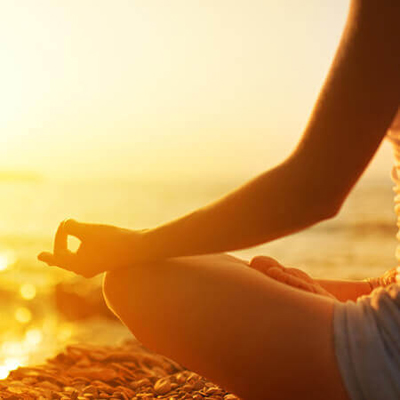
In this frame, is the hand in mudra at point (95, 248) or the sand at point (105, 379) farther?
the sand at point (105, 379)

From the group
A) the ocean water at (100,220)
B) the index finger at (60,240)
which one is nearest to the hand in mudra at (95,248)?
the index finger at (60,240)

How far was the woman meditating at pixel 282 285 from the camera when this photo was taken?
1.14 meters

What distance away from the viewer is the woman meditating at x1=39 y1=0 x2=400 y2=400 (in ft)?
3.76

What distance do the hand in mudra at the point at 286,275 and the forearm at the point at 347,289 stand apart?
0.70 feet

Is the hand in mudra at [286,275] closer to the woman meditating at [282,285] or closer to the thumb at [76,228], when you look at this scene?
the woman meditating at [282,285]

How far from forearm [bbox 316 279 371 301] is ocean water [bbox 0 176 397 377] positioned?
6.43 ft

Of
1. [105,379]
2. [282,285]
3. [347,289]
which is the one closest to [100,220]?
[105,379]

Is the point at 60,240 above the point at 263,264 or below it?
above

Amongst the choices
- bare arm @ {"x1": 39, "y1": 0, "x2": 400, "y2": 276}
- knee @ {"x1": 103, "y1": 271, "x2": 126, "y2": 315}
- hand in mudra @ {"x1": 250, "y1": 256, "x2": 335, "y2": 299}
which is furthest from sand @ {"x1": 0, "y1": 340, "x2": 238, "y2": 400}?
bare arm @ {"x1": 39, "y1": 0, "x2": 400, "y2": 276}

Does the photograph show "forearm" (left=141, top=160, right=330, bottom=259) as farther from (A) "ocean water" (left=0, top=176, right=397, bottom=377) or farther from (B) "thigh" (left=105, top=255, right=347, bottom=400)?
(A) "ocean water" (left=0, top=176, right=397, bottom=377)

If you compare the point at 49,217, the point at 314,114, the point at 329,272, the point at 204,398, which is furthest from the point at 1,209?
the point at 314,114

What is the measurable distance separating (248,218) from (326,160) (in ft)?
0.72

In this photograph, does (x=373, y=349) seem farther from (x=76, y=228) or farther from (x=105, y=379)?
(x=105, y=379)

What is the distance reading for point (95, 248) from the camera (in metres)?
1.48
